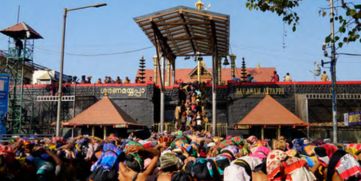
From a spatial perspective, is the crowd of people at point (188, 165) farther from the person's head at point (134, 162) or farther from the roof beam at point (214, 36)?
the roof beam at point (214, 36)

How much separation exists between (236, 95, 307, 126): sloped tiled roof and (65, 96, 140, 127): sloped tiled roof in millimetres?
7162

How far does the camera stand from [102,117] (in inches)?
936

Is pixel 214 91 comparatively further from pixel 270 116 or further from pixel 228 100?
pixel 270 116

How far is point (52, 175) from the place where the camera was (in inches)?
303

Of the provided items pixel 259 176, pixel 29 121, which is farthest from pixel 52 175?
pixel 29 121

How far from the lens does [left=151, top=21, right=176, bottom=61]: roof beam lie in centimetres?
2387

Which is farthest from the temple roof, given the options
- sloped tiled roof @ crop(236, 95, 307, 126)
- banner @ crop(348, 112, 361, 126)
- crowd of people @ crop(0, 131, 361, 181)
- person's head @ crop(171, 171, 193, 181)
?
person's head @ crop(171, 171, 193, 181)

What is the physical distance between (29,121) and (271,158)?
2486cm

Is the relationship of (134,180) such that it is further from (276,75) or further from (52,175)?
(276,75)

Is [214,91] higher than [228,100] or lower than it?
higher

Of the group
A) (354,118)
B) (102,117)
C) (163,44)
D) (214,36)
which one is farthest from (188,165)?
(163,44)

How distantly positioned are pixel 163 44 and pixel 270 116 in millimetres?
8937

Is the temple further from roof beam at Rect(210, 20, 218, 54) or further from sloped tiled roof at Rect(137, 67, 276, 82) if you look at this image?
sloped tiled roof at Rect(137, 67, 276, 82)

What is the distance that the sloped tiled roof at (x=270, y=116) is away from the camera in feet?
72.8
